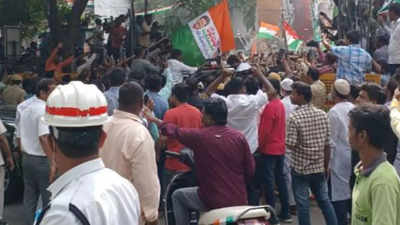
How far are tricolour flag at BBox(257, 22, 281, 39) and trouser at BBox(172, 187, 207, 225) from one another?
10718mm

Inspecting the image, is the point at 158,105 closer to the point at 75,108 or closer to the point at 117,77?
the point at 117,77

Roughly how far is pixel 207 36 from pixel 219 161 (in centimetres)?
650

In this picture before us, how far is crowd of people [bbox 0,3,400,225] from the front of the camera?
281 centimetres

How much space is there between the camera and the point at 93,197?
2.65 meters

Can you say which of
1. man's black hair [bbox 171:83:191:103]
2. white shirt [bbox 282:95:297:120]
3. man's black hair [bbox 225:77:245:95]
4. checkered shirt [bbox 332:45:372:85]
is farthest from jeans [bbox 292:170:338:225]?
checkered shirt [bbox 332:45:372:85]

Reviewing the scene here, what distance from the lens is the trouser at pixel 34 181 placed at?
7.41m

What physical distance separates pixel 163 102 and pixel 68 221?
20.8ft

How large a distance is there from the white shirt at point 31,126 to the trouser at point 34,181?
0.27ft

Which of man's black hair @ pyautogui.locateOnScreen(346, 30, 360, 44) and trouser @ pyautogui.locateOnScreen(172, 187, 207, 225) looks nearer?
trouser @ pyautogui.locateOnScreen(172, 187, 207, 225)

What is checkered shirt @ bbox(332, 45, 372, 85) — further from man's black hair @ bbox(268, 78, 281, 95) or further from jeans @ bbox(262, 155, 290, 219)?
jeans @ bbox(262, 155, 290, 219)

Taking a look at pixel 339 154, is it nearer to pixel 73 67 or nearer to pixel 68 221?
pixel 68 221

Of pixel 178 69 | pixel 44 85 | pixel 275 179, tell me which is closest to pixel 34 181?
pixel 44 85

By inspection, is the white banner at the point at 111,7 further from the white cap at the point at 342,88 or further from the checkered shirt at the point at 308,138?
the checkered shirt at the point at 308,138

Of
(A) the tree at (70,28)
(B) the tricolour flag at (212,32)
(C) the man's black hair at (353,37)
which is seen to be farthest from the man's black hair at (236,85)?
(A) the tree at (70,28)
